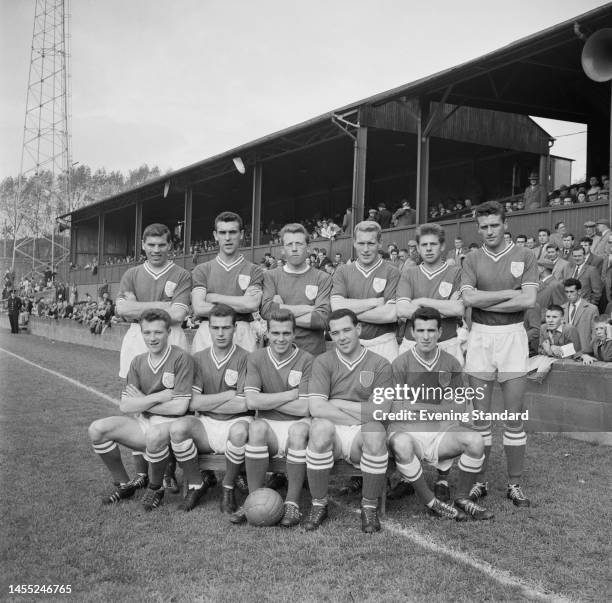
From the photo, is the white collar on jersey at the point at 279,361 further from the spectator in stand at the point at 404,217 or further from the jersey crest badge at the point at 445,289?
the spectator in stand at the point at 404,217

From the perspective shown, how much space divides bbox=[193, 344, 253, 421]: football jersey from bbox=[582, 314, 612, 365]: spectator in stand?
3617mm

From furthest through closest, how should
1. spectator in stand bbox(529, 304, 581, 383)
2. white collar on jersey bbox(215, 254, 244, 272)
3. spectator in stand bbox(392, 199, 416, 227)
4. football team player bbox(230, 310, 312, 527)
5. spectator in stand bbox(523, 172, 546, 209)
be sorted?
spectator in stand bbox(392, 199, 416, 227) < spectator in stand bbox(523, 172, 546, 209) < spectator in stand bbox(529, 304, 581, 383) < white collar on jersey bbox(215, 254, 244, 272) < football team player bbox(230, 310, 312, 527)

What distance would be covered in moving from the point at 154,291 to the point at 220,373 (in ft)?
3.17

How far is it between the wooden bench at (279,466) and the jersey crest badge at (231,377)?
51cm

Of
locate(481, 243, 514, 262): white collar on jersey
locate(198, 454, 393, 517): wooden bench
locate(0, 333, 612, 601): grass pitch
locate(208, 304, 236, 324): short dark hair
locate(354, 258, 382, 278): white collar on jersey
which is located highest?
locate(481, 243, 514, 262): white collar on jersey

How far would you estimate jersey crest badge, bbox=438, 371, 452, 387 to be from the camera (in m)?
4.39

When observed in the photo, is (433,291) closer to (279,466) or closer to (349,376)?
(349,376)

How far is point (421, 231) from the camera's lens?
4.80 meters

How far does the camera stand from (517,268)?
14.9 ft

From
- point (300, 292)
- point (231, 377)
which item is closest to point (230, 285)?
point (300, 292)

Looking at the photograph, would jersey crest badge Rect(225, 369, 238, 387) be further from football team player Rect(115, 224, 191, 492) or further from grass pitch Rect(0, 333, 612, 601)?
grass pitch Rect(0, 333, 612, 601)

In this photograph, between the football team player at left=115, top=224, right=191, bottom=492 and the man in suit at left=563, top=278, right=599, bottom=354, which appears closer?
Result: the football team player at left=115, top=224, right=191, bottom=492

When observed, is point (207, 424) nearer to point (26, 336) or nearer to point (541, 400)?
point (541, 400)

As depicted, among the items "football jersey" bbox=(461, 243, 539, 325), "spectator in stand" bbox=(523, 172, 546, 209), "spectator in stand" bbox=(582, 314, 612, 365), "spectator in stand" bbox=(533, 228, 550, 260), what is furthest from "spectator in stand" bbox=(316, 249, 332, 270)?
"football jersey" bbox=(461, 243, 539, 325)
